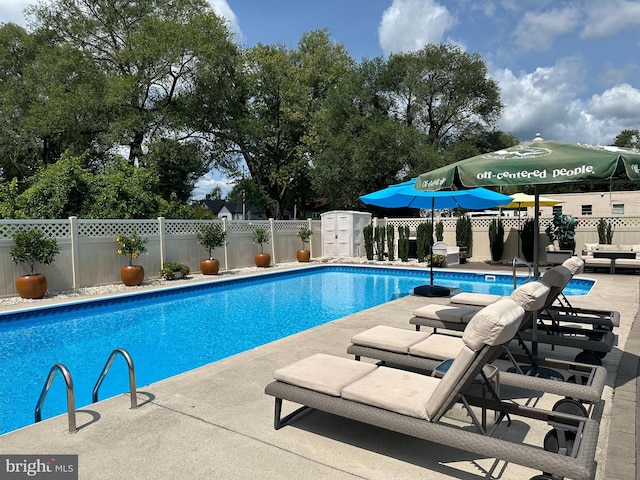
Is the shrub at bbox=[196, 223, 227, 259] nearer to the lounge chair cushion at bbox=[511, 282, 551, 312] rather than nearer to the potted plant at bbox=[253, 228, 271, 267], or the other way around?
the potted plant at bbox=[253, 228, 271, 267]

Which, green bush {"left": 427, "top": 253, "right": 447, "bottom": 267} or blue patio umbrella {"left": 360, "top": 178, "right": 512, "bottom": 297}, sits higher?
blue patio umbrella {"left": 360, "top": 178, "right": 512, "bottom": 297}

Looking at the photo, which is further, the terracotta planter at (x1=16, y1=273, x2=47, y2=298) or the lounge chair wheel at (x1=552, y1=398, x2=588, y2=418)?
the terracotta planter at (x1=16, y1=273, x2=47, y2=298)

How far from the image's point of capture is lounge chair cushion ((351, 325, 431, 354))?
386 centimetres

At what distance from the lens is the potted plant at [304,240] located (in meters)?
16.6

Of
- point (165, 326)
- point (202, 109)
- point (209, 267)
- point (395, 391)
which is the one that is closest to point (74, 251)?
point (209, 267)

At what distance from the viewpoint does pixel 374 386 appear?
9.51 feet

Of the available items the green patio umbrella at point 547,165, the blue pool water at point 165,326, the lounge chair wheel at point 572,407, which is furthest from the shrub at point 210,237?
the lounge chair wheel at point 572,407

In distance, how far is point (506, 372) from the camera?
338 cm

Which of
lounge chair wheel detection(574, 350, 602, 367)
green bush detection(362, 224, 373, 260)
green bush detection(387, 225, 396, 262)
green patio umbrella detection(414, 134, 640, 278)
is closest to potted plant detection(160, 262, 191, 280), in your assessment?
green bush detection(362, 224, 373, 260)

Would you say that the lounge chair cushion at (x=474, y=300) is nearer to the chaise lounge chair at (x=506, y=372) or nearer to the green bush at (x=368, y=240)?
the chaise lounge chair at (x=506, y=372)

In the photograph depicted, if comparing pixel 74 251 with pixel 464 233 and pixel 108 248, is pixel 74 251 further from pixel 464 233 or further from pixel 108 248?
pixel 464 233

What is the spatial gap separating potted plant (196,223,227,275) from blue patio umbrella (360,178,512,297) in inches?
210

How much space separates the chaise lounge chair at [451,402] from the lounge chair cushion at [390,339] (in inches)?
26.8

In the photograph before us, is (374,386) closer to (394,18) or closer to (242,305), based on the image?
(242,305)
